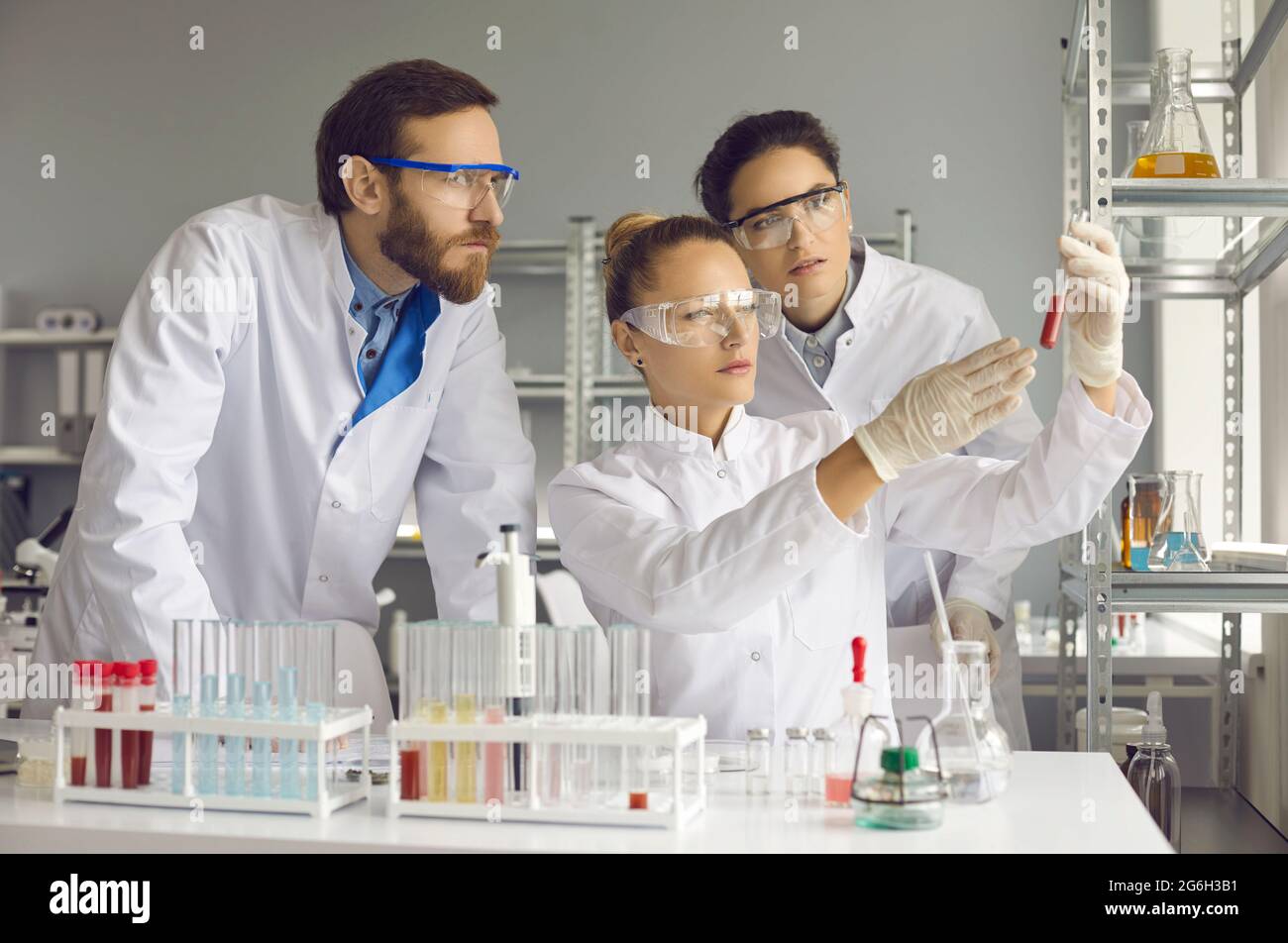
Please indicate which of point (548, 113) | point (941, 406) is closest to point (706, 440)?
point (941, 406)

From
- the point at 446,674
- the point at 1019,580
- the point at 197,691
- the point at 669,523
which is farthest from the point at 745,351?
the point at 1019,580

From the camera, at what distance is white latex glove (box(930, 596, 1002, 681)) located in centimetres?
199

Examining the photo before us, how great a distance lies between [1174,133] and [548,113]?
3126mm

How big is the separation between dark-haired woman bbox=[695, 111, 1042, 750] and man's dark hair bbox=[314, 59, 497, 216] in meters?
0.46

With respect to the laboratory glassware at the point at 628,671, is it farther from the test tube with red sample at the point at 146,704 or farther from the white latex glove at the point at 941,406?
the test tube with red sample at the point at 146,704

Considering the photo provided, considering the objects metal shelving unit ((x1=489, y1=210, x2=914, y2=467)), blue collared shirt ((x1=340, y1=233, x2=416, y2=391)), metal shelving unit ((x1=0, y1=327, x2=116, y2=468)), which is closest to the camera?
blue collared shirt ((x1=340, y1=233, x2=416, y2=391))

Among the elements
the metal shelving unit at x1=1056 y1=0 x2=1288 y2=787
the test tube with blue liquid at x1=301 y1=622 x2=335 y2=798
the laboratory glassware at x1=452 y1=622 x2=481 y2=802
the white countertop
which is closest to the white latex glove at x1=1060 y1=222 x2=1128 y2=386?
the metal shelving unit at x1=1056 y1=0 x2=1288 y2=787

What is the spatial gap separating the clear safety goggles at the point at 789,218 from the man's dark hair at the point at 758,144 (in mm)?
78

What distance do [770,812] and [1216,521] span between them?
2.38 metres

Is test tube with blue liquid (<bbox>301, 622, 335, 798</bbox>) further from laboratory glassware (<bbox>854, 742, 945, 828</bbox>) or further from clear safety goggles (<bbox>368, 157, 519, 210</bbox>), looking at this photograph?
clear safety goggles (<bbox>368, 157, 519, 210</bbox>)

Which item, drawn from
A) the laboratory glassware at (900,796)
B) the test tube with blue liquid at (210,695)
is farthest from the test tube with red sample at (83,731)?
the laboratory glassware at (900,796)

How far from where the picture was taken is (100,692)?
1.31 m

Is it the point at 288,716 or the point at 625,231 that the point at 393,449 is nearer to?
the point at 625,231
